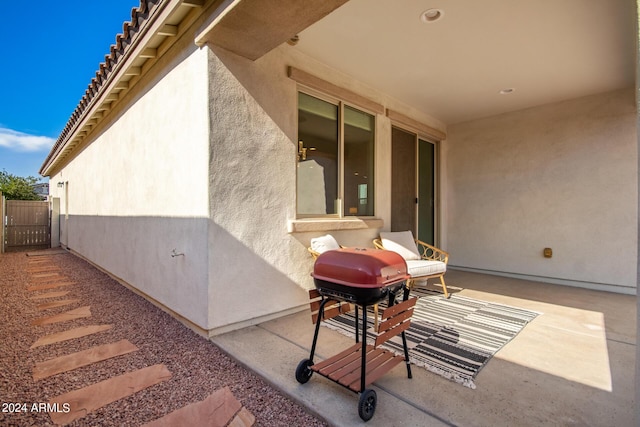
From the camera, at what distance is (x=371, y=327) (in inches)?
120

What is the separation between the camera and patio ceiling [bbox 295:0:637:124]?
288 cm

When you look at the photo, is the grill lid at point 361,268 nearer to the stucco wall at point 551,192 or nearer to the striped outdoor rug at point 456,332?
the striped outdoor rug at point 456,332

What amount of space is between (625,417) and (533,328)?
147 cm

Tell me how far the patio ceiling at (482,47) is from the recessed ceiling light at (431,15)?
0.03 m

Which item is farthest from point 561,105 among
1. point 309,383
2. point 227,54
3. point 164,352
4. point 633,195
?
point 164,352

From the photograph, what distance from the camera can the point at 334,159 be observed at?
4.19 metres

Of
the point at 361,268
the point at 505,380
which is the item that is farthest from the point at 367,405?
the point at 505,380

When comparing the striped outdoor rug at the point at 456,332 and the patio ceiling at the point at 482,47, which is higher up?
the patio ceiling at the point at 482,47

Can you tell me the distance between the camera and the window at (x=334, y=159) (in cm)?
382

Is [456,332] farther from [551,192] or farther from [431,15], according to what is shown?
[551,192]

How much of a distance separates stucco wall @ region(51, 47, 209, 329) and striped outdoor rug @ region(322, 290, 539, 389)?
167cm

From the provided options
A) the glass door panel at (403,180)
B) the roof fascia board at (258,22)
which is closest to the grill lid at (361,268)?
the roof fascia board at (258,22)

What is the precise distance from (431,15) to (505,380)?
10.9 ft

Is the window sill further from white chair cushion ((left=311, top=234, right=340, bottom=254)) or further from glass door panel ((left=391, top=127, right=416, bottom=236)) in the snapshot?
glass door panel ((left=391, top=127, right=416, bottom=236))
